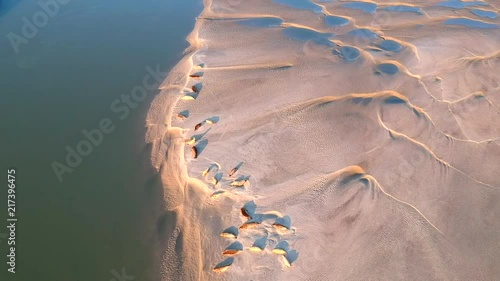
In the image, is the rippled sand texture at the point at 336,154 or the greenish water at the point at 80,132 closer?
the rippled sand texture at the point at 336,154

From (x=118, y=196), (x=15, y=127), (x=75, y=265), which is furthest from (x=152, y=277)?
(x=15, y=127)

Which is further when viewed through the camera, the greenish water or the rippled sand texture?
the greenish water

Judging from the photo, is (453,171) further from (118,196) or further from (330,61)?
(118,196)

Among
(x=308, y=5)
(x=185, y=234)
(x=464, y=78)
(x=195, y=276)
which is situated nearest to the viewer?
(x=195, y=276)

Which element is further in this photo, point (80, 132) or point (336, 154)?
point (80, 132)
